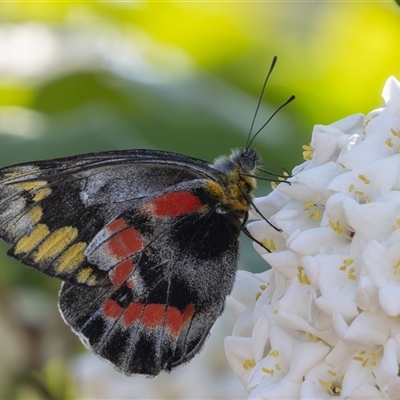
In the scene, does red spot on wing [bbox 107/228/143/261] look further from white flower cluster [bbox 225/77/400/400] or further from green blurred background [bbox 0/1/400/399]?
green blurred background [bbox 0/1/400/399]

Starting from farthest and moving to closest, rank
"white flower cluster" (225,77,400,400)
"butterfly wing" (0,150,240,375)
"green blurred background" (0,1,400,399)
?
"green blurred background" (0,1,400,399), "butterfly wing" (0,150,240,375), "white flower cluster" (225,77,400,400)

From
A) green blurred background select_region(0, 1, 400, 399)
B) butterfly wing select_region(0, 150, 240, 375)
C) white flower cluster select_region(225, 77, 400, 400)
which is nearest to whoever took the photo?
white flower cluster select_region(225, 77, 400, 400)

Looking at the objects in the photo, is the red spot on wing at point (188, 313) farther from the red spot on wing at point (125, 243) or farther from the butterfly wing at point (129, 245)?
the red spot on wing at point (125, 243)

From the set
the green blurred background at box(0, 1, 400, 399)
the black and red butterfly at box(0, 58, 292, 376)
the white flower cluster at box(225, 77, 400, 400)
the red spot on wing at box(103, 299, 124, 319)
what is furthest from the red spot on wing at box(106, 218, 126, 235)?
the green blurred background at box(0, 1, 400, 399)

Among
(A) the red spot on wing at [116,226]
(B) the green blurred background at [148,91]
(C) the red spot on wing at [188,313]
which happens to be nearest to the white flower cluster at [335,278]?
(C) the red spot on wing at [188,313]

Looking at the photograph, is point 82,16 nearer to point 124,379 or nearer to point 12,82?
point 12,82

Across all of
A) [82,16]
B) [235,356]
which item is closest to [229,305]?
[235,356]

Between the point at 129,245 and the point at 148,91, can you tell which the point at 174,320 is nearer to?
the point at 129,245
